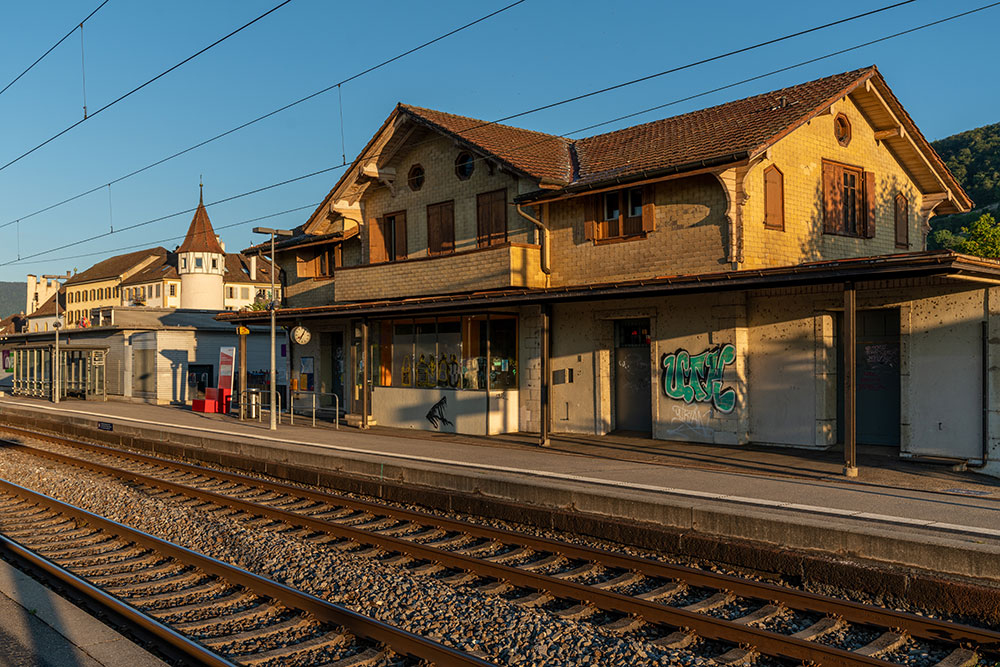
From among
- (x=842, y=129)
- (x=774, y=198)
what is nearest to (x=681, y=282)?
(x=774, y=198)

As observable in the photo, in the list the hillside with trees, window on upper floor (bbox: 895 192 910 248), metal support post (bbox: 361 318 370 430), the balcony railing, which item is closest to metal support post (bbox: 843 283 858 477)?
the balcony railing

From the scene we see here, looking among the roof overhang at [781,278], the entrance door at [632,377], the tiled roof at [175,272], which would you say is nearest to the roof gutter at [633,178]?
the roof overhang at [781,278]

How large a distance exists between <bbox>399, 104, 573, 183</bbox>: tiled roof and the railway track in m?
10.2

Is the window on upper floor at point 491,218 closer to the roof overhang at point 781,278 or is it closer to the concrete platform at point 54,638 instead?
the roof overhang at point 781,278

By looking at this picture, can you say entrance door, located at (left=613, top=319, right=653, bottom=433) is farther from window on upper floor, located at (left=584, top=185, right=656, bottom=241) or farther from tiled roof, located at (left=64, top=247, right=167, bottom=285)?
tiled roof, located at (left=64, top=247, right=167, bottom=285)

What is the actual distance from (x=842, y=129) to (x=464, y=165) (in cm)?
940

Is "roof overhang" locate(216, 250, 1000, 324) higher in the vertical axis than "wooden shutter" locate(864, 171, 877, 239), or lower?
lower

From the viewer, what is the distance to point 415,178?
24359 millimetres

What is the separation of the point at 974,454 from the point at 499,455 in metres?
8.31

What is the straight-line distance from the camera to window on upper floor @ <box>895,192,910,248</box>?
2119 centimetres

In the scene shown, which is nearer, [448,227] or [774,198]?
[774,198]

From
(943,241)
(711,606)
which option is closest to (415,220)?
(711,606)

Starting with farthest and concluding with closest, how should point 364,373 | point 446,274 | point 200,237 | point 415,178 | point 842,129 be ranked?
point 200,237 → point 415,178 → point 364,373 → point 446,274 → point 842,129

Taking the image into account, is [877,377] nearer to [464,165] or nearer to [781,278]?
[781,278]
